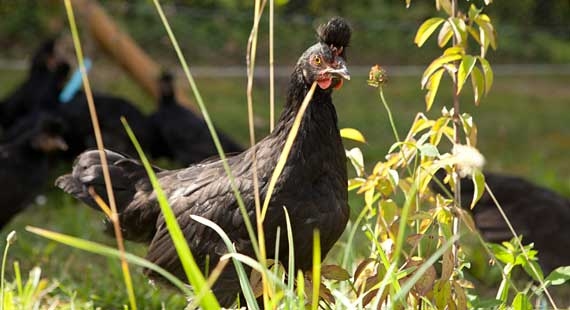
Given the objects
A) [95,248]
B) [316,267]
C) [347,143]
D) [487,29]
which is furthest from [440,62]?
[347,143]

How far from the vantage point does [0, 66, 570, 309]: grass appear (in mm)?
4535

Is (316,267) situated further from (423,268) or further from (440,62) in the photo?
(440,62)

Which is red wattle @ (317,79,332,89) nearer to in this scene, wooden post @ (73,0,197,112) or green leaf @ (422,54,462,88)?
green leaf @ (422,54,462,88)

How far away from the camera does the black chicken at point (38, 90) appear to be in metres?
7.54

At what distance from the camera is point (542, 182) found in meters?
6.85

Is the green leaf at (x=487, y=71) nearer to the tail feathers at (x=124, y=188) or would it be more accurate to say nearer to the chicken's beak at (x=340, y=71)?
the chicken's beak at (x=340, y=71)

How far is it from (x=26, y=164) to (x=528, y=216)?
3.08 metres

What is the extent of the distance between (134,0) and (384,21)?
121 inches

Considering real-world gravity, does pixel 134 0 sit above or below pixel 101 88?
above

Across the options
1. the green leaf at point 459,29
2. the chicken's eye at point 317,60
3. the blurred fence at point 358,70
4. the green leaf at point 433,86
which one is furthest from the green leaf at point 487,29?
the blurred fence at point 358,70

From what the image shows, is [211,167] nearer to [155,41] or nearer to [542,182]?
[542,182]

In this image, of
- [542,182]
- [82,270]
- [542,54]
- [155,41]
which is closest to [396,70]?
[542,54]

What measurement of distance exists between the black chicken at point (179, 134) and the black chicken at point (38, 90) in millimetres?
912

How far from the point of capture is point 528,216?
16.3ft
